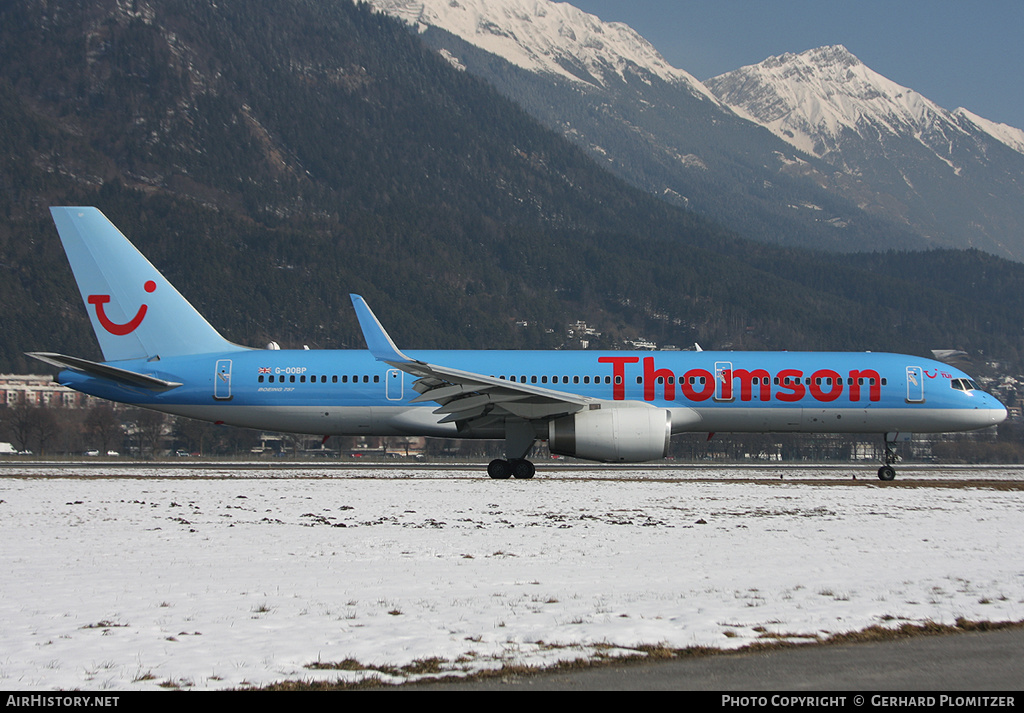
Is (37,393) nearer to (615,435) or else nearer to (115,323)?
(115,323)

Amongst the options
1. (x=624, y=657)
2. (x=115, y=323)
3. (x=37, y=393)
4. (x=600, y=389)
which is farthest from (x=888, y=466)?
(x=37, y=393)

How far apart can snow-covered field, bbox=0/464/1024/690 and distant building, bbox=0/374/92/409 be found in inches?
3718

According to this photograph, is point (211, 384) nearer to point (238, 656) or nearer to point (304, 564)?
point (304, 564)

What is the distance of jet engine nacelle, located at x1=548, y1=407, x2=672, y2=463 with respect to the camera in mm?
26672

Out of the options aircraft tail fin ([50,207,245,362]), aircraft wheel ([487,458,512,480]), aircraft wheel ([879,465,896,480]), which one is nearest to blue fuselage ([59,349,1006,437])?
aircraft tail fin ([50,207,245,362])

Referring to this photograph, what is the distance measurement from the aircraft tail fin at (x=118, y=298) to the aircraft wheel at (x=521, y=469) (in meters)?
10.5

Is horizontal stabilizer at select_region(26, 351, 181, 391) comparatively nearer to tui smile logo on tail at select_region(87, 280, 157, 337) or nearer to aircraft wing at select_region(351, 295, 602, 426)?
tui smile logo on tail at select_region(87, 280, 157, 337)

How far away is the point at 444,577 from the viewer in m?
11.2

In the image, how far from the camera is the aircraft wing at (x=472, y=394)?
26.7 m

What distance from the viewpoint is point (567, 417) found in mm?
27469

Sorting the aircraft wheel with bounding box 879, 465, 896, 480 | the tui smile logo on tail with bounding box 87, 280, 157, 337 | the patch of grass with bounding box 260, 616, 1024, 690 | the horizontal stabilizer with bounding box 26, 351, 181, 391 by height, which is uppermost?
the tui smile logo on tail with bounding box 87, 280, 157, 337

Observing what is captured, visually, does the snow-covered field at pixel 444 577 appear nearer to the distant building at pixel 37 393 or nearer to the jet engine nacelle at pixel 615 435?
the jet engine nacelle at pixel 615 435

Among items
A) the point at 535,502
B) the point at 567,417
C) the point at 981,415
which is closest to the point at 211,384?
the point at 567,417

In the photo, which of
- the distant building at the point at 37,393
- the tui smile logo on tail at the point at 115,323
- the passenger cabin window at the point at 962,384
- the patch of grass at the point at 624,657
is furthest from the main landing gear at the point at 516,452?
the distant building at the point at 37,393
